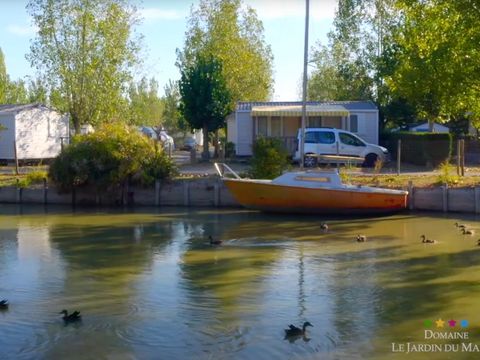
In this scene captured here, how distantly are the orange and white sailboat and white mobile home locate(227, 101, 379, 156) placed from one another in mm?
13862

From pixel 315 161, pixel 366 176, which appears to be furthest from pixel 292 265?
pixel 315 161

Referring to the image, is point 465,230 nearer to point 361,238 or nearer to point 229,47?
point 361,238

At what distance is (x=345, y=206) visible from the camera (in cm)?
2292

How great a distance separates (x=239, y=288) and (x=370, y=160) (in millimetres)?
20240

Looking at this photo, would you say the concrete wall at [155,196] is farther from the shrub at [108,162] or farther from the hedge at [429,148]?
the hedge at [429,148]

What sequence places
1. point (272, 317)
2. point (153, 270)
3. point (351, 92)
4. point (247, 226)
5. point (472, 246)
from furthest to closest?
point (351, 92), point (247, 226), point (472, 246), point (153, 270), point (272, 317)

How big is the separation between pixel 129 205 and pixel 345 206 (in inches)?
296

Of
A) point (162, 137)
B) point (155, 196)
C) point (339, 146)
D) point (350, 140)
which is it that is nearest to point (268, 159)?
point (155, 196)

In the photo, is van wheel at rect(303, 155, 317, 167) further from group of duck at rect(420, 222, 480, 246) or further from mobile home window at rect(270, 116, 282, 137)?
group of duck at rect(420, 222, 480, 246)

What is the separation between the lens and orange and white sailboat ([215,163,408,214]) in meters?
22.8

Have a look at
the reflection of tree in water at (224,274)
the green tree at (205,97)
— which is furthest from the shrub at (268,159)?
the green tree at (205,97)

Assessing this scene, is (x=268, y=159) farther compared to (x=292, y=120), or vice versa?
(x=292, y=120)

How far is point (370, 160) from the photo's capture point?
33125mm

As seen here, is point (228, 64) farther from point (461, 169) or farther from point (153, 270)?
point (153, 270)
